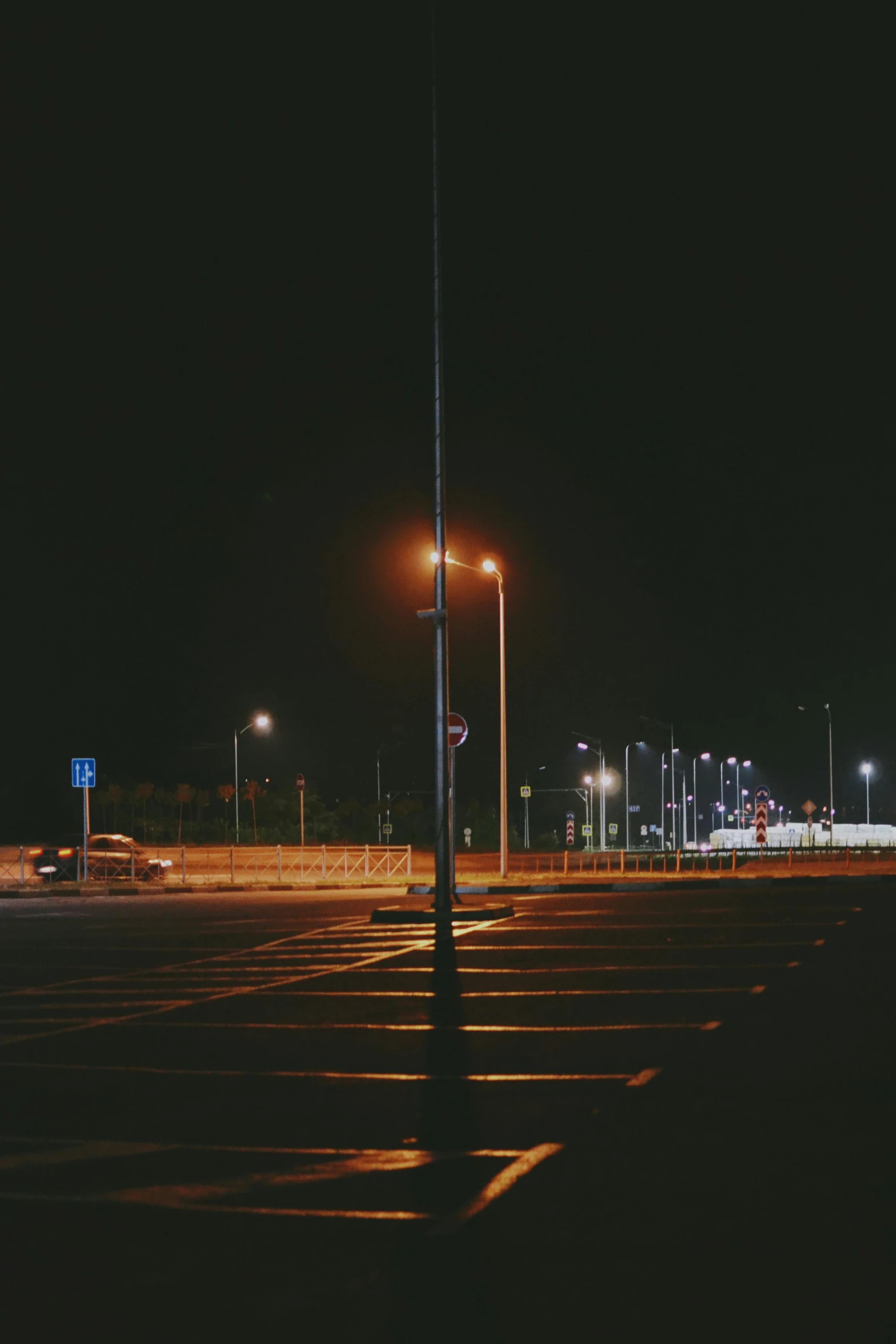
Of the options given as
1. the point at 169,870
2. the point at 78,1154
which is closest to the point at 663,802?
the point at 169,870

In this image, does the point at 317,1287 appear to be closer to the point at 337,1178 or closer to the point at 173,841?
the point at 337,1178

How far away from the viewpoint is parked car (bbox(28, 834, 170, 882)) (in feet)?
141

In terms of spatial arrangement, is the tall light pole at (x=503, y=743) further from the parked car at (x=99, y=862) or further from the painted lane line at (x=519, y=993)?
the painted lane line at (x=519, y=993)

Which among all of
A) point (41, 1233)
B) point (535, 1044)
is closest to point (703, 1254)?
point (41, 1233)

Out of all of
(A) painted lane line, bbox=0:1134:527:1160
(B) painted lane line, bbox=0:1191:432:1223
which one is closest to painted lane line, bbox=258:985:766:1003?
(A) painted lane line, bbox=0:1134:527:1160

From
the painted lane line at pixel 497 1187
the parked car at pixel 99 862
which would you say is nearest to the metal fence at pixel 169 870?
the parked car at pixel 99 862

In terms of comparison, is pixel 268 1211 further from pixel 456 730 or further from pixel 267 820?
pixel 267 820

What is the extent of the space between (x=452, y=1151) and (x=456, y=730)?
1982 centimetres

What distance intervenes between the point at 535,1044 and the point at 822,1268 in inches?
242

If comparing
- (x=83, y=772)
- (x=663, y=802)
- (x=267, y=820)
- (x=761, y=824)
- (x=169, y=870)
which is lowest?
(x=169, y=870)

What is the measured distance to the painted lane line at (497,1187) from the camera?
6.59 m

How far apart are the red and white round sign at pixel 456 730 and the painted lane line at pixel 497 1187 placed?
62.0 ft

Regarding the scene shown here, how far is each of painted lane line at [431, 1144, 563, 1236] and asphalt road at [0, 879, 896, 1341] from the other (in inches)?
1.0

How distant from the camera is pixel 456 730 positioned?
27.9 meters
